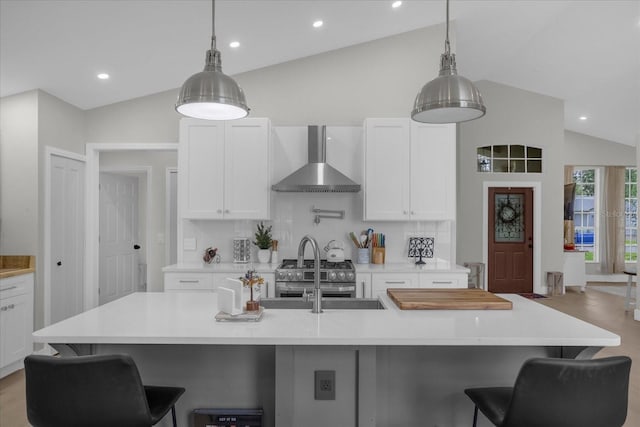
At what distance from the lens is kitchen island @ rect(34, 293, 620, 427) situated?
1729 mm

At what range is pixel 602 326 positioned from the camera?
5414 mm

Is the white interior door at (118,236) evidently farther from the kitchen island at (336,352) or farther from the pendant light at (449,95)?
the pendant light at (449,95)

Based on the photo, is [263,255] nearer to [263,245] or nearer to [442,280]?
[263,245]

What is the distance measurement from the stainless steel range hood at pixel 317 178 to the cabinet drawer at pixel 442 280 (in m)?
1.06

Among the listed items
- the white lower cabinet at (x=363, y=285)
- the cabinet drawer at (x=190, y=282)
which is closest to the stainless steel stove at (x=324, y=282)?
the white lower cabinet at (x=363, y=285)

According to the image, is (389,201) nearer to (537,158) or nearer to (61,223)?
(61,223)

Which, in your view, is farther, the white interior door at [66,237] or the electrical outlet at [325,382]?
the white interior door at [66,237]

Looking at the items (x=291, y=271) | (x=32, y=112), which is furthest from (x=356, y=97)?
(x=32, y=112)

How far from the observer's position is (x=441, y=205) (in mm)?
4211

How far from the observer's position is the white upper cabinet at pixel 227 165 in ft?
13.8

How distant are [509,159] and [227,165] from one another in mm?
5551

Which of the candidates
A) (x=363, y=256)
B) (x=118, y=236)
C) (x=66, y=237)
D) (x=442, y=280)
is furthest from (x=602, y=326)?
(x=118, y=236)

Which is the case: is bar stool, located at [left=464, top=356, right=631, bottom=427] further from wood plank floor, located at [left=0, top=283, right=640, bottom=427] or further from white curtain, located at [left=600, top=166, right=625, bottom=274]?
white curtain, located at [left=600, top=166, right=625, bottom=274]

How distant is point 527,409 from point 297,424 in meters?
0.95
